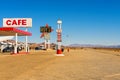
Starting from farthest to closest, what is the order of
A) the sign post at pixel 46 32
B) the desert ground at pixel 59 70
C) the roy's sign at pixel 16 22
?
1. the sign post at pixel 46 32
2. the roy's sign at pixel 16 22
3. the desert ground at pixel 59 70

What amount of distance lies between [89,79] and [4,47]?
7314cm

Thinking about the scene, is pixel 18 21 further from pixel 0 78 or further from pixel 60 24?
pixel 0 78

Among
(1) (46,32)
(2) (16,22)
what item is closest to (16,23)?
(2) (16,22)

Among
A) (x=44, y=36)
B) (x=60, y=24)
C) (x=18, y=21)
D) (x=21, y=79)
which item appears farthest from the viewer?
(x=44, y=36)

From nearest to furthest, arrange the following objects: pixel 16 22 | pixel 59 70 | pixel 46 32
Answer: pixel 59 70, pixel 16 22, pixel 46 32

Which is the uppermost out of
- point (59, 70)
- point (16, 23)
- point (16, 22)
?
point (16, 22)

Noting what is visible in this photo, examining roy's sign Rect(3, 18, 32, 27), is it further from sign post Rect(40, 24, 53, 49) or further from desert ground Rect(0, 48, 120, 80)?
sign post Rect(40, 24, 53, 49)

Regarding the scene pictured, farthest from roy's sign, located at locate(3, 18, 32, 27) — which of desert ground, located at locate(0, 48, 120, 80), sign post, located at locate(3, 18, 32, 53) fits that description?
desert ground, located at locate(0, 48, 120, 80)

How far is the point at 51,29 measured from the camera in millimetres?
137375

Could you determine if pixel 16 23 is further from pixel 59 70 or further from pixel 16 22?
pixel 59 70

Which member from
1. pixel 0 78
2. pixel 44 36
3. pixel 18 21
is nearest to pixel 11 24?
pixel 18 21

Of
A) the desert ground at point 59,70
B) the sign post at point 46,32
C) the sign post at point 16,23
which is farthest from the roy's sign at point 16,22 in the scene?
the sign post at point 46,32

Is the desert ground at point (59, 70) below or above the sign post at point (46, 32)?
below

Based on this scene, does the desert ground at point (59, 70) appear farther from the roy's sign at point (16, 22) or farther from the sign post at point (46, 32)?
the sign post at point (46, 32)
